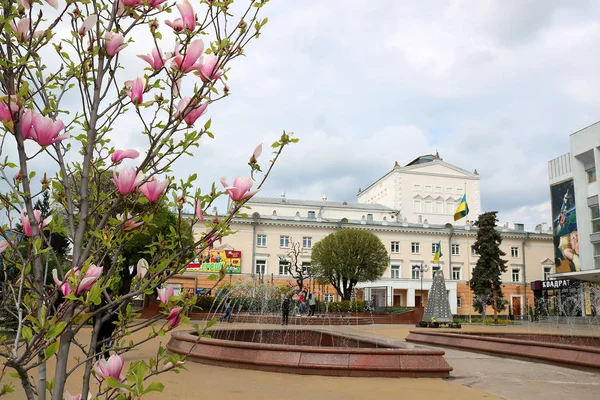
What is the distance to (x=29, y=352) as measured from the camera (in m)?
1.85

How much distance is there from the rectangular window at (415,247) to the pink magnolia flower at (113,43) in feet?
175

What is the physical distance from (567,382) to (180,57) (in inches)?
395

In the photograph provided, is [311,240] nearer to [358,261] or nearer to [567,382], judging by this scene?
[358,261]

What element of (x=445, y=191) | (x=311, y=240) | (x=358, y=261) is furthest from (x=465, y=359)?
(x=445, y=191)

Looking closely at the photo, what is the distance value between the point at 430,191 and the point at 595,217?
24641 mm

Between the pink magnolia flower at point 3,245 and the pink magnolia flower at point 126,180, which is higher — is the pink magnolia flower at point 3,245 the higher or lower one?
the lower one

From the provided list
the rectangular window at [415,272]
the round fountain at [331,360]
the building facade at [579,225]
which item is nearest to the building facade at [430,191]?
the rectangular window at [415,272]

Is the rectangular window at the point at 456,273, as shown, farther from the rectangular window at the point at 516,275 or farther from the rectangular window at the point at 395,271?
the rectangular window at the point at 516,275

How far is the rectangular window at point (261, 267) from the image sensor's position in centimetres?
5072

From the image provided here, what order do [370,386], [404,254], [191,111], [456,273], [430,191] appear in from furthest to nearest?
1. [430,191]
2. [456,273]
3. [404,254]
4. [370,386]
5. [191,111]

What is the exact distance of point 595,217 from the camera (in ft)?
125

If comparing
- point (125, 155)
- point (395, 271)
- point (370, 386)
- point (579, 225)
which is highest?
point (579, 225)

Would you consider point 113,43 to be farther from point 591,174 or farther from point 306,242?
point 306,242

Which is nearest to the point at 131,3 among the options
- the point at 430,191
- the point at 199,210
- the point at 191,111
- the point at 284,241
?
the point at 191,111
